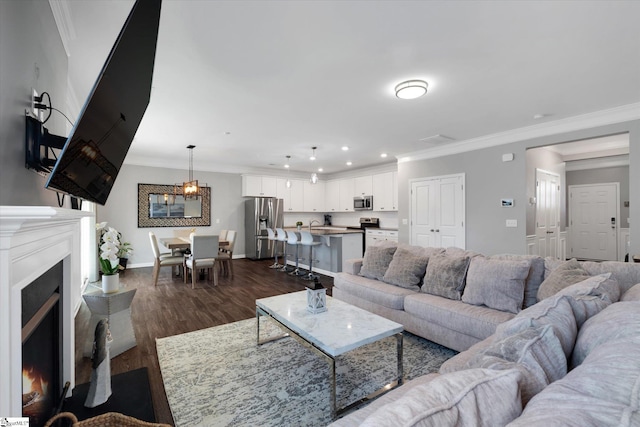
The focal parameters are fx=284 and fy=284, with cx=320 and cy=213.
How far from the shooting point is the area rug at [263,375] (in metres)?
1.81

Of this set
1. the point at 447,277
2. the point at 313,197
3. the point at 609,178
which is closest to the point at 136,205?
the point at 313,197

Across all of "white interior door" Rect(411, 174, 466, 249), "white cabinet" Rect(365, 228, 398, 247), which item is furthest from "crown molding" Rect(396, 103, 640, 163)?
"white cabinet" Rect(365, 228, 398, 247)

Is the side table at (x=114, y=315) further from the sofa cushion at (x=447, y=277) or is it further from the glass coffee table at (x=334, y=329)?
the sofa cushion at (x=447, y=277)

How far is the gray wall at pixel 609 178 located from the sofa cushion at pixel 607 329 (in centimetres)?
758

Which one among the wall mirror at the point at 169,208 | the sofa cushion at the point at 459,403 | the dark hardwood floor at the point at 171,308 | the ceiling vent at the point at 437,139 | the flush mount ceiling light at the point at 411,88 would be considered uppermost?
the ceiling vent at the point at 437,139

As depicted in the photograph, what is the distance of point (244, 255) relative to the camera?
7914 millimetres

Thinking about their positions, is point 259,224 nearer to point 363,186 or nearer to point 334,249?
point 334,249

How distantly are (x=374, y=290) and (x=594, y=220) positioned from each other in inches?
279

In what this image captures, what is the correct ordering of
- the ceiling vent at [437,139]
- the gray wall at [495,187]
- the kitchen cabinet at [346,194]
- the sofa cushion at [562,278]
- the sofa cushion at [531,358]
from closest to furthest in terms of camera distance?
the sofa cushion at [531,358]
the sofa cushion at [562,278]
the gray wall at [495,187]
the ceiling vent at [437,139]
the kitchen cabinet at [346,194]

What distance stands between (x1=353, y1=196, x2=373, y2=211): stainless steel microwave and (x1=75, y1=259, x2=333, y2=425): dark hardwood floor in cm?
302

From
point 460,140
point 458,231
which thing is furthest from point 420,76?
point 458,231

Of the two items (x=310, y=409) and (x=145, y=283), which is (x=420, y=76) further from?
(x=145, y=283)

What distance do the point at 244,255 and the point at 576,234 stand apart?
8.60 meters

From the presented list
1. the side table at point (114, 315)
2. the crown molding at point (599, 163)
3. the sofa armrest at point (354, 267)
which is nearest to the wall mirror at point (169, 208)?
the side table at point (114, 315)
